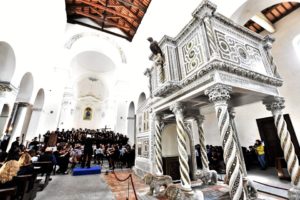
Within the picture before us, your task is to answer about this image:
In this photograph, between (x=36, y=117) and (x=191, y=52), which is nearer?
(x=191, y=52)

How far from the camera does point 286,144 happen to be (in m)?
4.08

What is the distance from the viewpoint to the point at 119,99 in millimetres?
15773

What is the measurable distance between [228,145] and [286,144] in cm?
235

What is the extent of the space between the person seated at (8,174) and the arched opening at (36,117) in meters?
8.93

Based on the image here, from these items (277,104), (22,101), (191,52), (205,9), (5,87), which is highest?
(205,9)

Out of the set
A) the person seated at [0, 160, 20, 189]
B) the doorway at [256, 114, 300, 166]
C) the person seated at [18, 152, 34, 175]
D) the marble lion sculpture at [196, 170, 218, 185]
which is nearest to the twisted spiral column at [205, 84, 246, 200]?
the marble lion sculpture at [196, 170, 218, 185]

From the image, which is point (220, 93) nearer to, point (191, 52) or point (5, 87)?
point (191, 52)

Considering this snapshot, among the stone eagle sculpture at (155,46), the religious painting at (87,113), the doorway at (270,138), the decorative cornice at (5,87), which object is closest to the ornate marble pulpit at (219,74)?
the stone eagle sculpture at (155,46)

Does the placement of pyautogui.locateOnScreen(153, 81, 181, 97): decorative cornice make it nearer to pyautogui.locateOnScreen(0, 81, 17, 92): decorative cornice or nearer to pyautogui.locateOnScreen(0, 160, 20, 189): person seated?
pyautogui.locateOnScreen(0, 160, 20, 189): person seated

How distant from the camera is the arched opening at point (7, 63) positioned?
5.78 m

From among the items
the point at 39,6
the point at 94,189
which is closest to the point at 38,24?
the point at 39,6

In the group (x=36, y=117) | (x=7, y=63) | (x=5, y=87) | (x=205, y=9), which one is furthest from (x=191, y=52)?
(x=36, y=117)

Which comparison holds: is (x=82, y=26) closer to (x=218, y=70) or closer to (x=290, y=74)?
(x=218, y=70)

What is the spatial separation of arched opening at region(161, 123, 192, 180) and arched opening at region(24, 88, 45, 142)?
960cm
